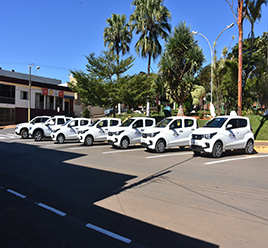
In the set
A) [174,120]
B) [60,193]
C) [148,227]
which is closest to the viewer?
[148,227]

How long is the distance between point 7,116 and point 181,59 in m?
29.1

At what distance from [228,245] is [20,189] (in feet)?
17.2

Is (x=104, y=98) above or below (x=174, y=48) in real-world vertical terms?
below

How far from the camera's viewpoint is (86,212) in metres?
4.78

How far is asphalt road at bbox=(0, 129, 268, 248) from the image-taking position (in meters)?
3.78

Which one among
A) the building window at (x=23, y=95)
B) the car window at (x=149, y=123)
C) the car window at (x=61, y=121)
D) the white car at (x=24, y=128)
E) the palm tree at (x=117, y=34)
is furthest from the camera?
the building window at (x=23, y=95)

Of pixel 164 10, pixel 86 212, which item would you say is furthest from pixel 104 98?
pixel 86 212

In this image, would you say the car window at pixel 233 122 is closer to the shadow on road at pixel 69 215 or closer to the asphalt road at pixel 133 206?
the asphalt road at pixel 133 206

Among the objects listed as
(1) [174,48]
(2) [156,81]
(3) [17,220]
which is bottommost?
(3) [17,220]

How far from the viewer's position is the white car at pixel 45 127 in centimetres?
1900

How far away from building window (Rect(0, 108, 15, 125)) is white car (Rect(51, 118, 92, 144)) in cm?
2380

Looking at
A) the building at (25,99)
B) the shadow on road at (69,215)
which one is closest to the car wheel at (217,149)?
the shadow on road at (69,215)

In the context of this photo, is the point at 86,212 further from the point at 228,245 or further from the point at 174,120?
the point at 174,120

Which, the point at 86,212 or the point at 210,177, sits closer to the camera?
the point at 86,212
